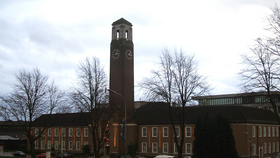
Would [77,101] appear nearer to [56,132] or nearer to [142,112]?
[142,112]

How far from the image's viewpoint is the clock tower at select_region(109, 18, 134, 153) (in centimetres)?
6088

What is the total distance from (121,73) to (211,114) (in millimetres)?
19023

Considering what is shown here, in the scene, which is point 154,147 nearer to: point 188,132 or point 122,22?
point 188,132

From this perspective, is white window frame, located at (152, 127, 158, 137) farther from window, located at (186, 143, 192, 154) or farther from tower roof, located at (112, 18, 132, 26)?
tower roof, located at (112, 18, 132, 26)

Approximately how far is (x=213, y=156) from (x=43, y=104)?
23735mm

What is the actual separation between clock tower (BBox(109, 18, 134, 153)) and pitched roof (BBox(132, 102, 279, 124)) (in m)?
3.64

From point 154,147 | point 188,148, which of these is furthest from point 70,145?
point 188,148

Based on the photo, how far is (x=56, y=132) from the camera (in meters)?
73.4

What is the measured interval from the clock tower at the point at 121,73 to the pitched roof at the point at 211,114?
3643mm

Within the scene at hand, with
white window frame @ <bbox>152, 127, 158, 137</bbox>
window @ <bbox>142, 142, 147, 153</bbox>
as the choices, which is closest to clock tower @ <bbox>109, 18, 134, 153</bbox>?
window @ <bbox>142, 142, 147, 153</bbox>

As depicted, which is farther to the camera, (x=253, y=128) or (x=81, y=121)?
(x=81, y=121)

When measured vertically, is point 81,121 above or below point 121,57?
below

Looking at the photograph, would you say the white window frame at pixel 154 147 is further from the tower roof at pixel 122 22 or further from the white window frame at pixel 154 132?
the tower roof at pixel 122 22

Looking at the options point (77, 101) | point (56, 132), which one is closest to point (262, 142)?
point (77, 101)
